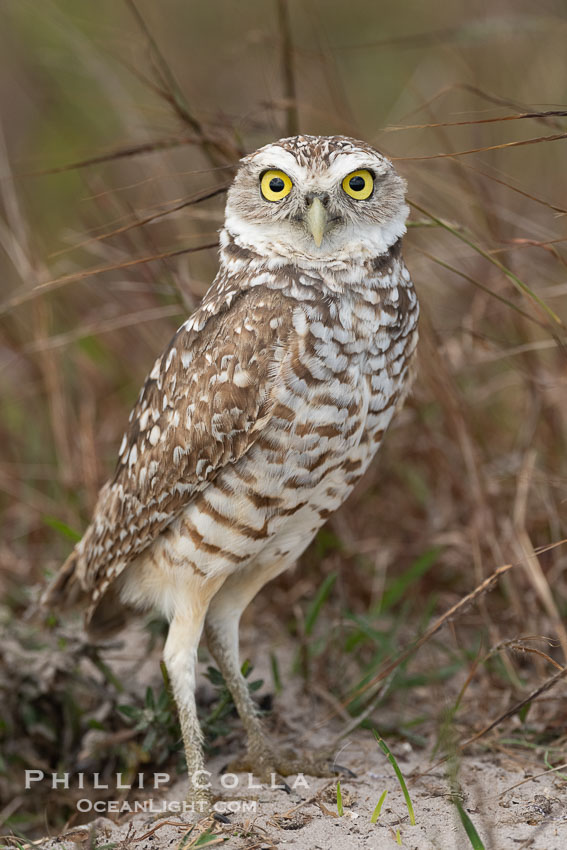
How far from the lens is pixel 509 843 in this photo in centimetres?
202

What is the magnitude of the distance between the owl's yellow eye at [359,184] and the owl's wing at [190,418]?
324 millimetres

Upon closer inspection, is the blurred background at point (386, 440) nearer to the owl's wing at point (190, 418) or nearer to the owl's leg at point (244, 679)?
the owl's leg at point (244, 679)

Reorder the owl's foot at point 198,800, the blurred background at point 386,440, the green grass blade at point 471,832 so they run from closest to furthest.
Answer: the green grass blade at point 471,832 < the owl's foot at point 198,800 < the blurred background at point 386,440

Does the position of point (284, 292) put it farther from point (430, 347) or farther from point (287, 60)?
point (287, 60)

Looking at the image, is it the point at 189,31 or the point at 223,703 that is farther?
the point at 189,31

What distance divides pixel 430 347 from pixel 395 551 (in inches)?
35.5

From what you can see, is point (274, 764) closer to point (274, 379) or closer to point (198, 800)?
point (198, 800)

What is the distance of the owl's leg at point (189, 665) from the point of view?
8.37 ft

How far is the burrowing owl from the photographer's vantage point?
2.22m

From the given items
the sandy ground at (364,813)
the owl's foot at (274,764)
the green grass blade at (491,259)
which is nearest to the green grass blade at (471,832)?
the sandy ground at (364,813)

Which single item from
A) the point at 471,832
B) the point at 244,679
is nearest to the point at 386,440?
the point at 244,679

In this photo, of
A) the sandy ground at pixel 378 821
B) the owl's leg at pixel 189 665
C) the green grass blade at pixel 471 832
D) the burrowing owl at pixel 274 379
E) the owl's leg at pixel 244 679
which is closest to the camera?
the green grass blade at pixel 471 832

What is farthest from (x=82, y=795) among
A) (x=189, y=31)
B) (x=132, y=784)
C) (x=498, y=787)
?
(x=189, y=31)

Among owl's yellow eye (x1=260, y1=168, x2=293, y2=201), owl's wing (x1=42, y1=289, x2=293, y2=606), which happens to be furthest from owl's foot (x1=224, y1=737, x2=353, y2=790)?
owl's yellow eye (x1=260, y1=168, x2=293, y2=201)
